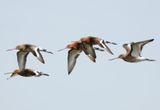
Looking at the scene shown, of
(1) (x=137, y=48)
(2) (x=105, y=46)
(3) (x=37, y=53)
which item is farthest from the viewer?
(1) (x=137, y=48)

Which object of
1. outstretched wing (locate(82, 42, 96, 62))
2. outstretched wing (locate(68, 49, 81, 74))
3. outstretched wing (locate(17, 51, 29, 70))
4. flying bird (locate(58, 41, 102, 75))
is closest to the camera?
outstretched wing (locate(82, 42, 96, 62))

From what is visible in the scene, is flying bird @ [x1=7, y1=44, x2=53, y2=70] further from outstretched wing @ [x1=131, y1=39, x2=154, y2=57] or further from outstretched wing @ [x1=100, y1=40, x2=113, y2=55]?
outstretched wing @ [x1=131, y1=39, x2=154, y2=57]

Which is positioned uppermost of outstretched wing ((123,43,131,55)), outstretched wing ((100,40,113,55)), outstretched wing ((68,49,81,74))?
outstretched wing ((100,40,113,55))

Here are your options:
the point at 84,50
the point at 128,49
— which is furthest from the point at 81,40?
the point at 128,49

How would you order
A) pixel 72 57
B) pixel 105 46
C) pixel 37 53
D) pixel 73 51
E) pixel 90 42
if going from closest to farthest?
pixel 105 46
pixel 37 53
pixel 90 42
pixel 73 51
pixel 72 57

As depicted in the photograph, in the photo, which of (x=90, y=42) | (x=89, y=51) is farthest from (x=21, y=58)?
(x=89, y=51)

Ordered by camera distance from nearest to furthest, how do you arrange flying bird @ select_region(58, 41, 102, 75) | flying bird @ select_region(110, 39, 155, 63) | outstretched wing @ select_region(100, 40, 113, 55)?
outstretched wing @ select_region(100, 40, 113, 55)
flying bird @ select_region(110, 39, 155, 63)
flying bird @ select_region(58, 41, 102, 75)

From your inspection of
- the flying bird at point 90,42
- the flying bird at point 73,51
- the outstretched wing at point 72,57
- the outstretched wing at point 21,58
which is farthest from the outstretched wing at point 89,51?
the outstretched wing at point 21,58

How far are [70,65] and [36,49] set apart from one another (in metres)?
2.09

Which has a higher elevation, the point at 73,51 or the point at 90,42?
the point at 90,42

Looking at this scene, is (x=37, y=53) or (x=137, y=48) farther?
(x=137, y=48)

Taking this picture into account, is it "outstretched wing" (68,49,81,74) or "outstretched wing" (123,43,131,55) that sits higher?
"outstretched wing" (123,43,131,55)

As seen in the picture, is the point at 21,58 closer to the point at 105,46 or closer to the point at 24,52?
the point at 24,52

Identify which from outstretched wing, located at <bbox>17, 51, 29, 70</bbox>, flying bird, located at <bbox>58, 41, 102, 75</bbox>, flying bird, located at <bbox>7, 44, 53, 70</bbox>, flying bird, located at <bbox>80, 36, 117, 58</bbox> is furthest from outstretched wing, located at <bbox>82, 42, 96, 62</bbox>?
outstretched wing, located at <bbox>17, 51, 29, 70</bbox>
